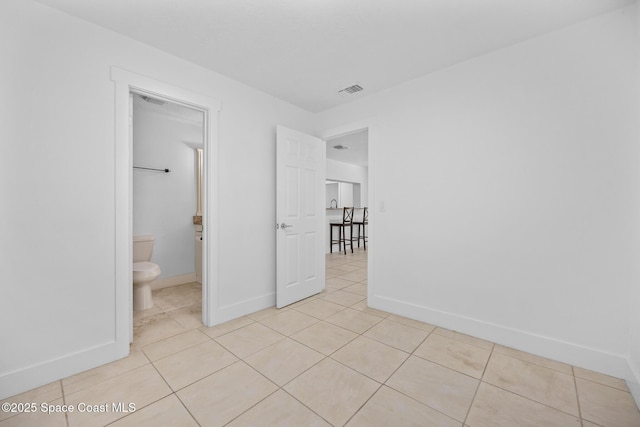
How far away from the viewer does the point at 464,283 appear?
2.36 meters

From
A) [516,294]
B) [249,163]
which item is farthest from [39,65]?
[516,294]

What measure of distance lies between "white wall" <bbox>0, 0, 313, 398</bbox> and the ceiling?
212 millimetres

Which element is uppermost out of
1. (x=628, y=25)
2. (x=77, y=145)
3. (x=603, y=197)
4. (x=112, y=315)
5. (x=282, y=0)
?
(x=282, y=0)

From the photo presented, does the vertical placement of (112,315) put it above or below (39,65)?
below

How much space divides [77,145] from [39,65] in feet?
1.67

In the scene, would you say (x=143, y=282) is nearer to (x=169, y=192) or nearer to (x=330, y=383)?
(x=169, y=192)

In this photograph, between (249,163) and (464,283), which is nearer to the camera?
(464,283)

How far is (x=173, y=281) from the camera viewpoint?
12.4ft

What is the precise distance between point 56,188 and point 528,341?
3.56 meters

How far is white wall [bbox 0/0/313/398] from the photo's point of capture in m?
1.58

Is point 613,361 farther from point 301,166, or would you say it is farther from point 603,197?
point 301,166

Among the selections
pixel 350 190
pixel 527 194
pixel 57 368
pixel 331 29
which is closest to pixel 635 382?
pixel 527 194

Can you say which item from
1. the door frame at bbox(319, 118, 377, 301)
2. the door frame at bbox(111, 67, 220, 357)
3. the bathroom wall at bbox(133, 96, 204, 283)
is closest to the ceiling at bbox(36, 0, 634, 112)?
the door frame at bbox(111, 67, 220, 357)

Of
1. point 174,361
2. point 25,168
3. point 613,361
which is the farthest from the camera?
point 174,361
